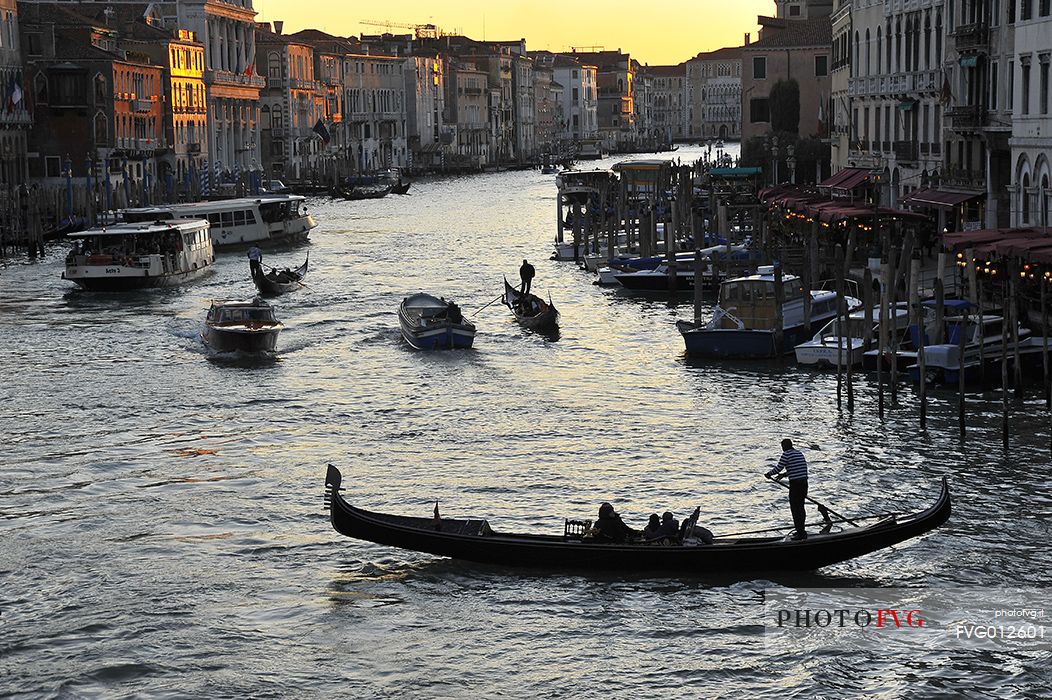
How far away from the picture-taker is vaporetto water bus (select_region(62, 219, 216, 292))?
124ft

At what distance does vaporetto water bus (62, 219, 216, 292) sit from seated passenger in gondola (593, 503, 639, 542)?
25232 millimetres

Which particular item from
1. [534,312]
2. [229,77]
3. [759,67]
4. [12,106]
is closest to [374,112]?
[229,77]

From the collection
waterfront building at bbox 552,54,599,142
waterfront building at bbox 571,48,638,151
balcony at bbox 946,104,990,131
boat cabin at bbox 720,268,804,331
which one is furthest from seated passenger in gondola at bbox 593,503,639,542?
waterfront building at bbox 571,48,638,151

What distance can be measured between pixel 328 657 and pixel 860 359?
1313cm

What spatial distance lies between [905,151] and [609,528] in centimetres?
2708

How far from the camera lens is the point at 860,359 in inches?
966

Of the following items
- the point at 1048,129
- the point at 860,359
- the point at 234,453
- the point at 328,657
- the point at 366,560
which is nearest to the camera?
the point at 328,657

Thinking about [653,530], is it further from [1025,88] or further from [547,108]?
[547,108]

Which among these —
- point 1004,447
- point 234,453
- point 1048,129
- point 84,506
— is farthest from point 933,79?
point 84,506

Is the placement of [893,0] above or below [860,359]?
above

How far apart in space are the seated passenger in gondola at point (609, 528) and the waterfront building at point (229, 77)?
210 ft

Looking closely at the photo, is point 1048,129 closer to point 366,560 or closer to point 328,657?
point 366,560

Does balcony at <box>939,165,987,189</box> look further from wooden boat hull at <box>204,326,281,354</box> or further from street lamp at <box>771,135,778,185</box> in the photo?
street lamp at <box>771,135,778,185</box>

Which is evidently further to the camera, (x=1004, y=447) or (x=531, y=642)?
(x=1004, y=447)
